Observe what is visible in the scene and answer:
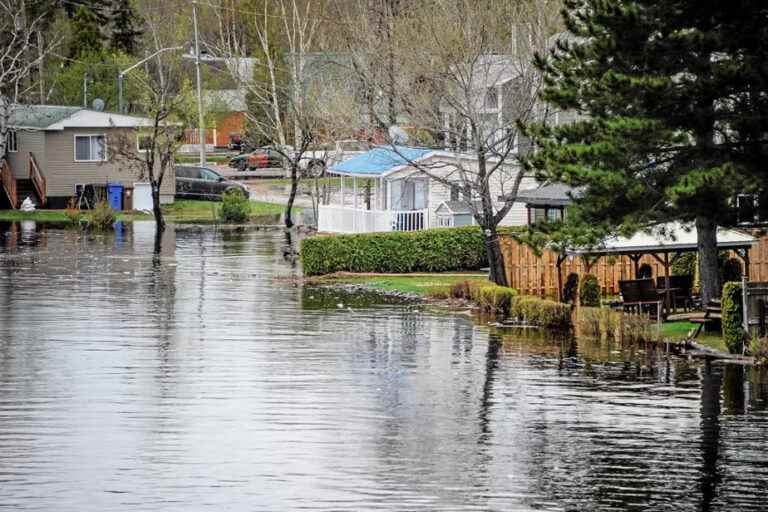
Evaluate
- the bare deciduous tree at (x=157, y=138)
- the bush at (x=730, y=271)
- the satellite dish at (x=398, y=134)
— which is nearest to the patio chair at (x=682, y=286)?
the bush at (x=730, y=271)

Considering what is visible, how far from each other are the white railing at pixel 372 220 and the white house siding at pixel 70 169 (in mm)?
24271

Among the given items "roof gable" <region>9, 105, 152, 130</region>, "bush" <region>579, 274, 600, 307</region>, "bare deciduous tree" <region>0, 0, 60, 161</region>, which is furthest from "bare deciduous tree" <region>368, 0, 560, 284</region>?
"roof gable" <region>9, 105, 152, 130</region>

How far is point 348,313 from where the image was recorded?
38.4 meters

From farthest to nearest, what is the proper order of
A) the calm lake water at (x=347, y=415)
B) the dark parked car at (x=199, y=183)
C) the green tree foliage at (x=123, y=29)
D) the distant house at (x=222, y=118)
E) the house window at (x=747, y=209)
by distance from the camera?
the distant house at (x=222, y=118), the green tree foliage at (x=123, y=29), the dark parked car at (x=199, y=183), the house window at (x=747, y=209), the calm lake water at (x=347, y=415)

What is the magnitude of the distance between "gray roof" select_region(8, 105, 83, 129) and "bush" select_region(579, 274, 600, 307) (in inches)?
1876

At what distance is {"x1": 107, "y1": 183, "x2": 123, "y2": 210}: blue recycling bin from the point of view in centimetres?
7875

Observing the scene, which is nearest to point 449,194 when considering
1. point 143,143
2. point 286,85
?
point 143,143

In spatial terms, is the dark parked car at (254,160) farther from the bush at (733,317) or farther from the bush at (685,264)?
the bush at (733,317)

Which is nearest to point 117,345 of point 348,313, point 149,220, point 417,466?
point 348,313

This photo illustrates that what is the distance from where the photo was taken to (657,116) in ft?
98.4

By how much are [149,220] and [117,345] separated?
42.4 m

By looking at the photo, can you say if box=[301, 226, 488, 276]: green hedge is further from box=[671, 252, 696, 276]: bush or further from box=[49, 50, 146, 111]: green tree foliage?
box=[49, 50, 146, 111]: green tree foliage

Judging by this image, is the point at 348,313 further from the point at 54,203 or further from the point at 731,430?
the point at 54,203

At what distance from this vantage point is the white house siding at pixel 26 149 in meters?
78.6
